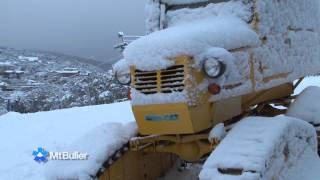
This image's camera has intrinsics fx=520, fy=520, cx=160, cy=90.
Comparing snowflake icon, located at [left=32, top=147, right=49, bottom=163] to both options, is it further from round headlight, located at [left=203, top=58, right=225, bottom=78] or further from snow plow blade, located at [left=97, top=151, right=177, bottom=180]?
round headlight, located at [left=203, top=58, right=225, bottom=78]

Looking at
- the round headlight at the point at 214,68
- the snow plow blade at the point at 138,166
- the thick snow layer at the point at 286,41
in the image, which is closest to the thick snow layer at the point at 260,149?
the round headlight at the point at 214,68

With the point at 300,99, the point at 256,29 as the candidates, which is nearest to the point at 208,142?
the point at 256,29

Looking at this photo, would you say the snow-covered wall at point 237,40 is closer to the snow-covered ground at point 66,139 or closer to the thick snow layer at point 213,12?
the thick snow layer at point 213,12

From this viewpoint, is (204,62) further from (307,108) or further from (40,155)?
(40,155)

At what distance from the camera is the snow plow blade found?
6.17 meters

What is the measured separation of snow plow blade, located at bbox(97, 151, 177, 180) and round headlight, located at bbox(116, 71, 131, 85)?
2.99 ft

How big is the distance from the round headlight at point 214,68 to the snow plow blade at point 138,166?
1.63 m

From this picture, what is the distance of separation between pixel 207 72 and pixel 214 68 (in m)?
0.09

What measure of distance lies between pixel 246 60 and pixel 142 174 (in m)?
2.10

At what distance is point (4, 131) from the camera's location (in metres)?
13.9

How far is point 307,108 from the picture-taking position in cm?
721

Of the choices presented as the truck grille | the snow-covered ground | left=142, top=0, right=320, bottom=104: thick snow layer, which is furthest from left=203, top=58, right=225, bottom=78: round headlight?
the snow-covered ground

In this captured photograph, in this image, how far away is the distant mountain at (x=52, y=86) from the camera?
27.6 meters

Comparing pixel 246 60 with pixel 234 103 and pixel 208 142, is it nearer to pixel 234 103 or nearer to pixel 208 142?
pixel 234 103
